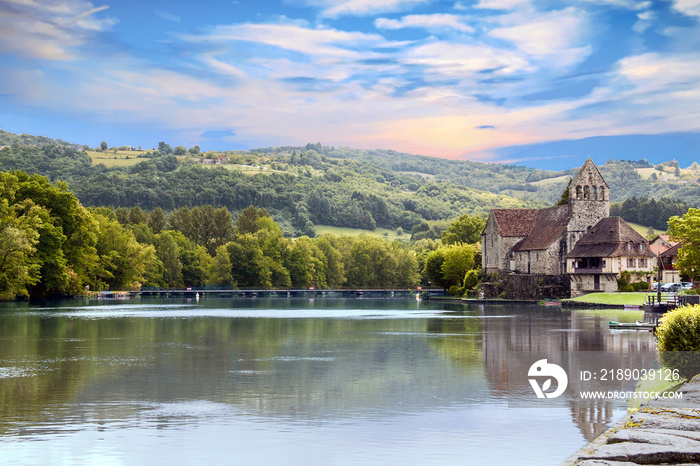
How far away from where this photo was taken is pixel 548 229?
10050cm

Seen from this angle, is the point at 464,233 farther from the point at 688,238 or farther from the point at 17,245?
the point at 17,245

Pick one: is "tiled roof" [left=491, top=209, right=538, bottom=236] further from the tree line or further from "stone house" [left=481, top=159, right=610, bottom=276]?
the tree line

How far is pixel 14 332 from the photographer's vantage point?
45969 millimetres

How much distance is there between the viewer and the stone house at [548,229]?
3816 inches

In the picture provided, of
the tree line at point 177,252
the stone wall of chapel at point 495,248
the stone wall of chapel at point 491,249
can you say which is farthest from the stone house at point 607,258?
the tree line at point 177,252

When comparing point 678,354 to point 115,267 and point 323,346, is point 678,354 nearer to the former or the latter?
point 323,346

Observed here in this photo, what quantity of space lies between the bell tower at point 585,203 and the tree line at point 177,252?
19.9 m

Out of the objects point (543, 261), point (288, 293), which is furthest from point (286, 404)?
point (288, 293)

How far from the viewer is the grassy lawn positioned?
74.3 metres

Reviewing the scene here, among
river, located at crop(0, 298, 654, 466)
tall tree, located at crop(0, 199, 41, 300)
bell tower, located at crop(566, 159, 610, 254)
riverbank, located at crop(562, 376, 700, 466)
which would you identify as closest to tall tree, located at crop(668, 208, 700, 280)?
river, located at crop(0, 298, 654, 466)

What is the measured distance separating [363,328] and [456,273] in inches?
2586

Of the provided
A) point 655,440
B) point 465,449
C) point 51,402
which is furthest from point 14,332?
point 655,440

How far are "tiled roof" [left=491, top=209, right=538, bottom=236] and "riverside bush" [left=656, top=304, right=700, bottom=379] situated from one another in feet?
263

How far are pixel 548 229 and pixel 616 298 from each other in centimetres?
Answer: 2323
